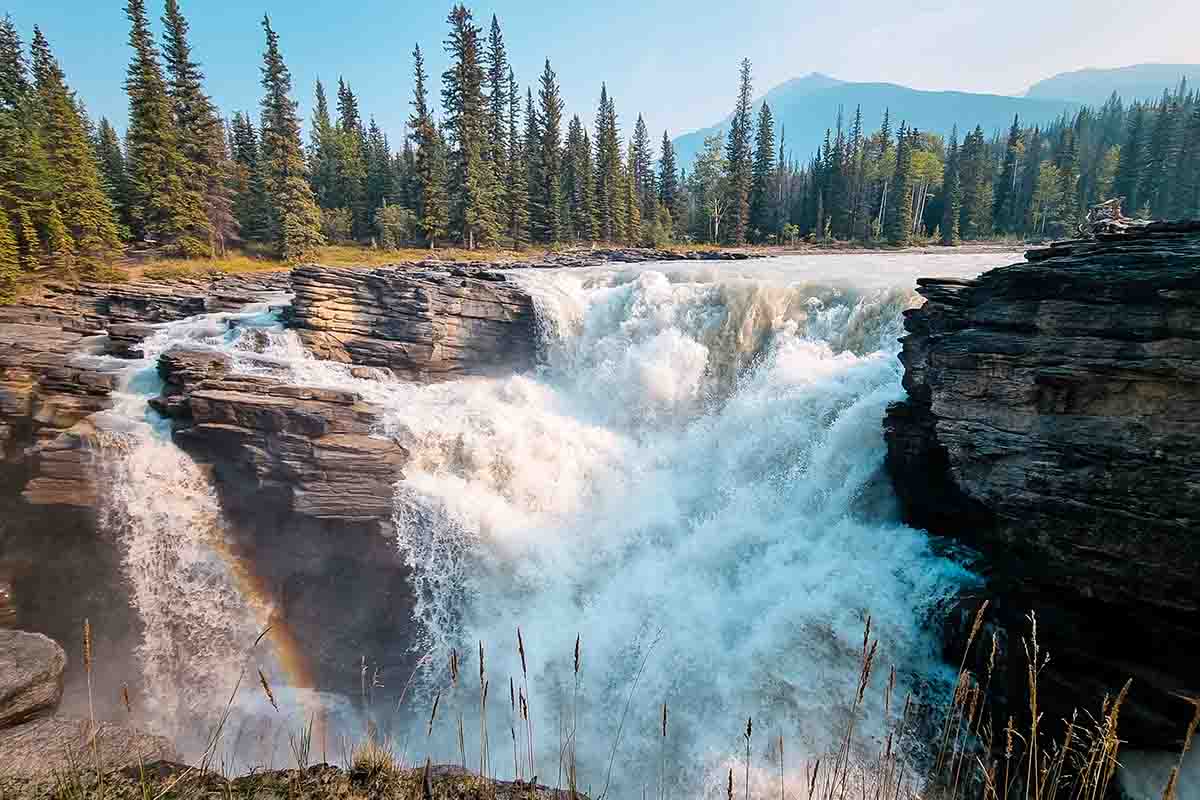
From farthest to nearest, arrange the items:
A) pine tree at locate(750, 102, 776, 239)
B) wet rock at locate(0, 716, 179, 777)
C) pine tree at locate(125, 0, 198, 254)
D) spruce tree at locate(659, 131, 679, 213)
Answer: spruce tree at locate(659, 131, 679, 213) < pine tree at locate(750, 102, 776, 239) < pine tree at locate(125, 0, 198, 254) < wet rock at locate(0, 716, 179, 777)

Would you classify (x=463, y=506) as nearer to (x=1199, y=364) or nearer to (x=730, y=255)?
(x=1199, y=364)

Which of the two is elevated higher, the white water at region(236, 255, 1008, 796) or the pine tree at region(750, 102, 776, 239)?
the pine tree at region(750, 102, 776, 239)

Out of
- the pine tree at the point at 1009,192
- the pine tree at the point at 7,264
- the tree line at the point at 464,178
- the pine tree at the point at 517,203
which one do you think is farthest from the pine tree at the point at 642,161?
the pine tree at the point at 7,264

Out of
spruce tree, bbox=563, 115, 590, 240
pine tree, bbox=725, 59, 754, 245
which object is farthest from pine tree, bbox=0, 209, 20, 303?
pine tree, bbox=725, 59, 754, 245

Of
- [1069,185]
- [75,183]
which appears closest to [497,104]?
[75,183]

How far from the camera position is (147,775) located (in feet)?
13.9

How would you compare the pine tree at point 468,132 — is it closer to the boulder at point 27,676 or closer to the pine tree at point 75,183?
the pine tree at point 75,183

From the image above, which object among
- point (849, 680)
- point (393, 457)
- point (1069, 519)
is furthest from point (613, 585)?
point (1069, 519)

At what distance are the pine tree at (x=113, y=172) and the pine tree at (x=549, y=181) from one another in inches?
1304

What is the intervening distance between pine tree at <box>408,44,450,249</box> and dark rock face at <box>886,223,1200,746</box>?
4436 cm

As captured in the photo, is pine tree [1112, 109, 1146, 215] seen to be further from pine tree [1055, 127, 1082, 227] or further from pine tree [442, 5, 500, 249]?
pine tree [442, 5, 500, 249]

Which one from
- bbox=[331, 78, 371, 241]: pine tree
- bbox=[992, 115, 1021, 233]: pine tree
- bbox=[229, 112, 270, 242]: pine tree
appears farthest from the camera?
bbox=[992, 115, 1021, 233]: pine tree

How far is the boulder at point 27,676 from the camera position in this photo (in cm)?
734

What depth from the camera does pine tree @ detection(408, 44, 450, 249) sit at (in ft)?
148
